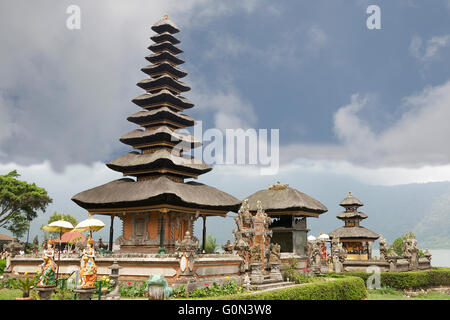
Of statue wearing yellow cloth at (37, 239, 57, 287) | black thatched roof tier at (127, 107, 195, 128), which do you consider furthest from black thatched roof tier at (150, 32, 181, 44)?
statue wearing yellow cloth at (37, 239, 57, 287)

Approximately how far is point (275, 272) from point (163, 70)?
61.7ft

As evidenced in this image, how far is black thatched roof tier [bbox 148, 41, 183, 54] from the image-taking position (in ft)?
112

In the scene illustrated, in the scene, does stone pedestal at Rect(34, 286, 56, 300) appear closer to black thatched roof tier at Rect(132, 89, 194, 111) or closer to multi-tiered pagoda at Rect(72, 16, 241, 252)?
multi-tiered pagoda at Rect(72, 16, 241, 252)

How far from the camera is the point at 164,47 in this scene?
34.2 metres

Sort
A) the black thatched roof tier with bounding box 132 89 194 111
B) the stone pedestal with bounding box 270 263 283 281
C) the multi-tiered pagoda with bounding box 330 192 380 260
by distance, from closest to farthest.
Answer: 1. the stone pedestal with bounding box 270 263 283 281
2. the black thatched roof tier with bounding box 132 89 194 111
3. the multi-tiered pagoda with bounding box 330 192 380 260

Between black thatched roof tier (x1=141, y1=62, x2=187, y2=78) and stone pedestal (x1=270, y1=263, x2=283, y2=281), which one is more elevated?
black thatched roof tier (x1=141, y1=62, x2=187, y2=78)

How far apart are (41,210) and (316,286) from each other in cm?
4025

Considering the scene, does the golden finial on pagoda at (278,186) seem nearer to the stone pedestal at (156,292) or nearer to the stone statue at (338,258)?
the stone statue at (338,258)

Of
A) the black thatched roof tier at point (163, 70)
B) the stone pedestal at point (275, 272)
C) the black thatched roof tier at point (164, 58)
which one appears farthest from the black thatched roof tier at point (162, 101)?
the stone pedestal at point (275, 272)

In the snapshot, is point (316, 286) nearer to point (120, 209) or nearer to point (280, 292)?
point (280, 292)

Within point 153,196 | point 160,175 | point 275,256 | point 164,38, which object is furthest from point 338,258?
point 164,38

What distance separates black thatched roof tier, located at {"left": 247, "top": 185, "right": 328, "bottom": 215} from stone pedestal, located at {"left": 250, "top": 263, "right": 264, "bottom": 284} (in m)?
11.1
